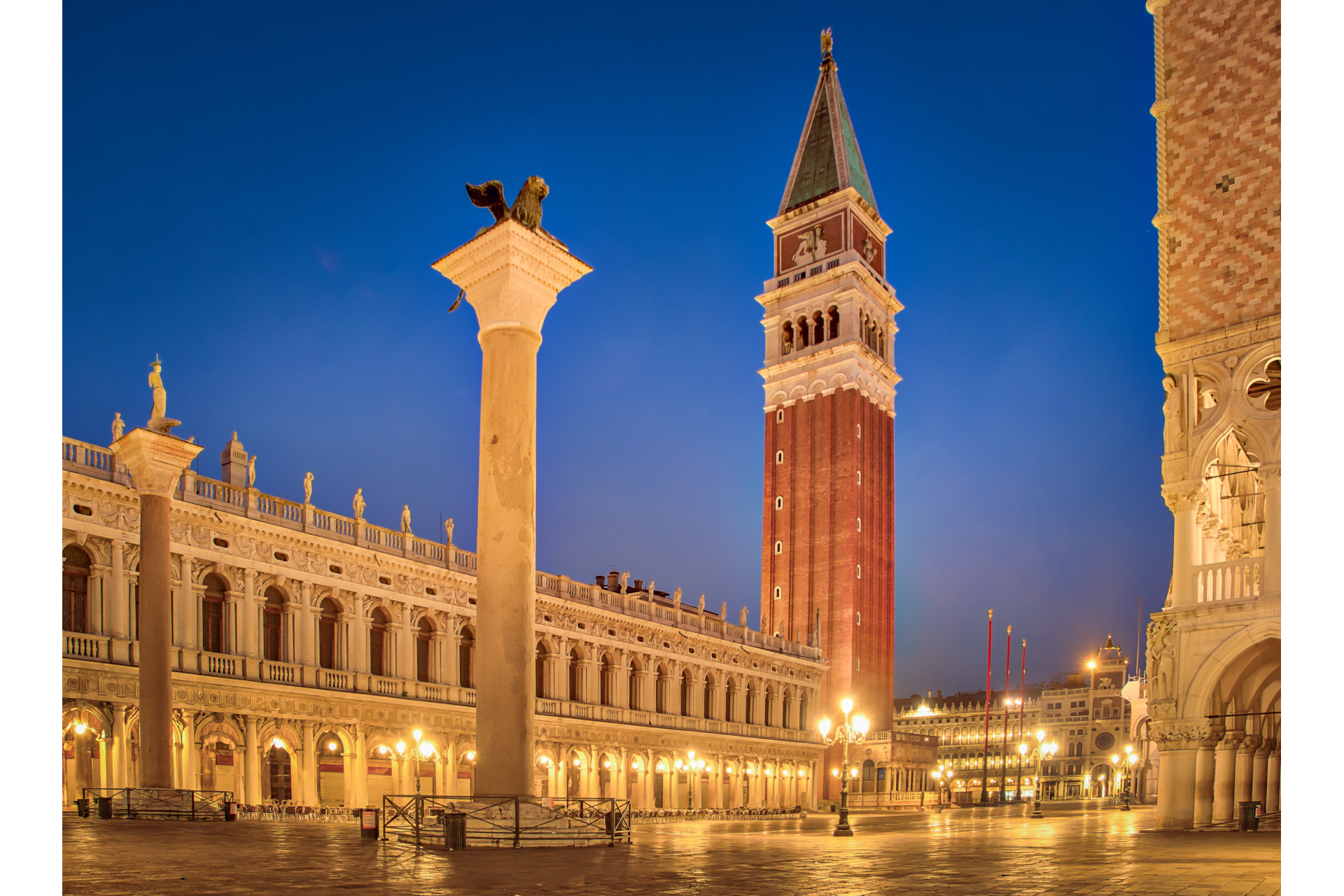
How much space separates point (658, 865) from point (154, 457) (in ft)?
36.7

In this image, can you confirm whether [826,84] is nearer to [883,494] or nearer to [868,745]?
[883,494]

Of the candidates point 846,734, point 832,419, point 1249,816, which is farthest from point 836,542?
point 1249,816

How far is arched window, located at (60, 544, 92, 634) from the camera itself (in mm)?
24703

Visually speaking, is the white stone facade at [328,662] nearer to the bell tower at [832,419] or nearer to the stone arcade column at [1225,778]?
the bell tower at [832,419]

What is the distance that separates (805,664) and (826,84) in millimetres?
38296

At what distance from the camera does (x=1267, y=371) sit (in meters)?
16.8

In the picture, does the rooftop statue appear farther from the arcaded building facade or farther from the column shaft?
the arcaded building facade

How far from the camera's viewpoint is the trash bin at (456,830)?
39.0 feet

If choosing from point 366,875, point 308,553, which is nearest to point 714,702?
point 308,553

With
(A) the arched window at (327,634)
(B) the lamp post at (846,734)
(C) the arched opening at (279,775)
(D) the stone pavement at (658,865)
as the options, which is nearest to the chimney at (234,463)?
(A) the arched window at (327,634)

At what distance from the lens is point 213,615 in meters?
28.1

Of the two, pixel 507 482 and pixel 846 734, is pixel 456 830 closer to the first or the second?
pixel 507 482

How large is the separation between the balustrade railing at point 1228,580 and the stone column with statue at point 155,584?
53.5 ft
